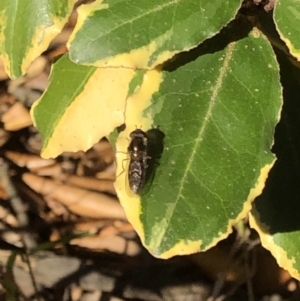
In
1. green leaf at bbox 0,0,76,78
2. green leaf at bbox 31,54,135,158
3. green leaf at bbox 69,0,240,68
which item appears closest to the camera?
green leaf at bbox 69,0,240,68

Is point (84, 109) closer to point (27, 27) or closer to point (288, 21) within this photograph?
point (27, 27)

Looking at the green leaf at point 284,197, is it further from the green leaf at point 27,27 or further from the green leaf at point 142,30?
the green leaf at point 27,27

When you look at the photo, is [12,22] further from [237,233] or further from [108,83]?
[237,233]


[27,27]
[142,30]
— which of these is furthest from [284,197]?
[27,27]

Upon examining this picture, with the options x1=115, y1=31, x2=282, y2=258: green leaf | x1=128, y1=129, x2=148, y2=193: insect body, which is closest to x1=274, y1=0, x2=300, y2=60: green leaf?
x1=115, y1=31, x2=282, y2=258: green leaf

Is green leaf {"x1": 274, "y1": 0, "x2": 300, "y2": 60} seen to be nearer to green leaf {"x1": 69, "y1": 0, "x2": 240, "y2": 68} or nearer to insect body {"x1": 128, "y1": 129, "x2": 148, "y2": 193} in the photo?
green leaf {"x1": 69, "y1": 0, "x2": 240, "y2": 68}

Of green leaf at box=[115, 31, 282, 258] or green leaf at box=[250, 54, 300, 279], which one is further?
green leaf at box=[250, 54, 300, 279]

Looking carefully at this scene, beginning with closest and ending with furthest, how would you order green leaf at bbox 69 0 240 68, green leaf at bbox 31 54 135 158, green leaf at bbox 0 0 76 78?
green leaf at bbox 69 0 240 68, green leaf at bbox 0 0 76 78, green leaf at bbox 31 54 135 158

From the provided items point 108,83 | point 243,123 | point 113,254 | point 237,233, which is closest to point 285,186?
point 243,123

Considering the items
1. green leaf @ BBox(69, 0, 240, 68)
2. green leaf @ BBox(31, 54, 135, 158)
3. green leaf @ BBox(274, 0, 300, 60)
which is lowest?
green leaf @ BBox(31, 54, 135, 158)
